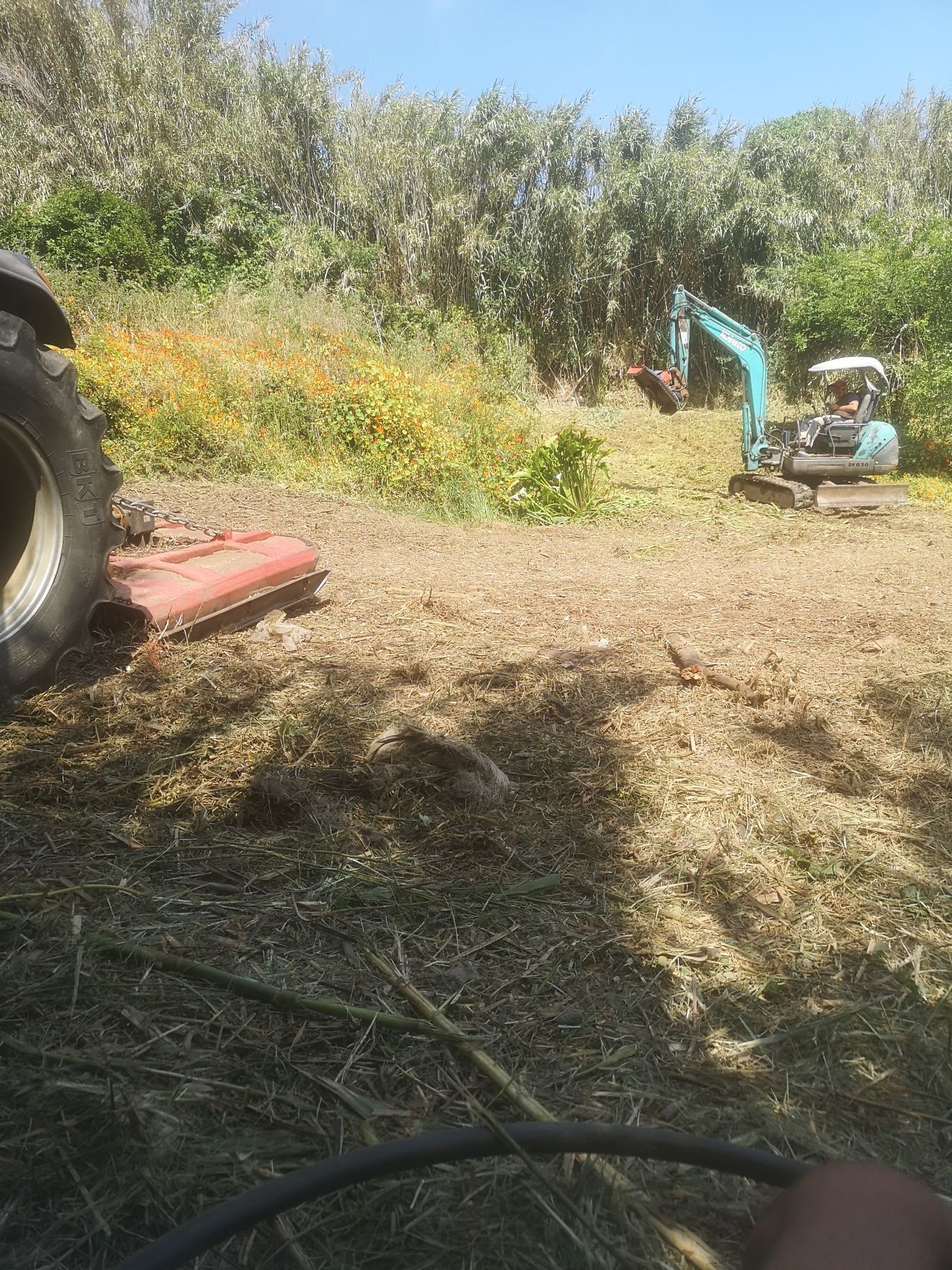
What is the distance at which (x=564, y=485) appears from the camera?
8734 millimetres

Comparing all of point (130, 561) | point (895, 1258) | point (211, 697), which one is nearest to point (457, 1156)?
point (895, 1258)

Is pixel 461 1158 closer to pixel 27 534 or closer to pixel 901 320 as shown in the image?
pixel 27 534

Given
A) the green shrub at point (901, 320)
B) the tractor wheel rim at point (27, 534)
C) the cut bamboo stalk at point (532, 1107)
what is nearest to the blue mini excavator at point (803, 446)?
the green shrub at point (901, 320)

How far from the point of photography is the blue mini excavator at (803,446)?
32.6 ft

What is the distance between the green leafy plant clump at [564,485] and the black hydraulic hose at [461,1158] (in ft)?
24.4

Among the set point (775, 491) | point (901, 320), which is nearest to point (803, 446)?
point (775, 491)

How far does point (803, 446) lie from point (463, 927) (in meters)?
9.81

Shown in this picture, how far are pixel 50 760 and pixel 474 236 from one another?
62.9 feet

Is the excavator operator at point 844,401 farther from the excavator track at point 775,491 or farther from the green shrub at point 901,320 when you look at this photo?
the green shrub at point 901,320

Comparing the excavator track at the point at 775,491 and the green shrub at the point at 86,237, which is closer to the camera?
the excavator track at the point at 775,491

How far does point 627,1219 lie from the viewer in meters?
1.32

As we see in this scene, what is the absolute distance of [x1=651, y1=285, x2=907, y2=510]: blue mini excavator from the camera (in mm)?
9922

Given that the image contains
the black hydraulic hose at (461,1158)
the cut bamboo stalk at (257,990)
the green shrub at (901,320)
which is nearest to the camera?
the black hydraulic hose at (461,1158)

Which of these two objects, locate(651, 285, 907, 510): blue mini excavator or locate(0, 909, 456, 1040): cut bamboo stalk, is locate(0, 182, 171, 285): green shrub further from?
locate(0, 909, 456, 1040): cut bamboo stalk
